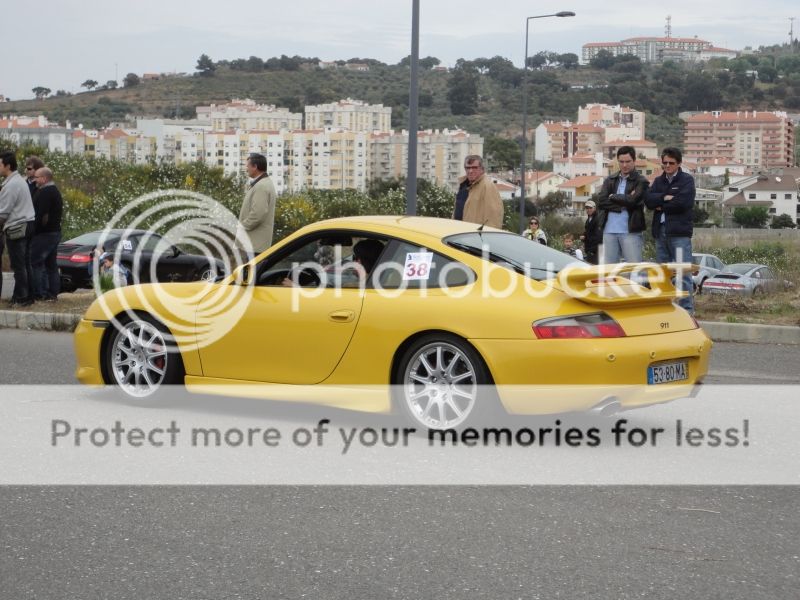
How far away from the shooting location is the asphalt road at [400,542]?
15.0 feet

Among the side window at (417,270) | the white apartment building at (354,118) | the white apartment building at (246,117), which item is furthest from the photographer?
the white apartment building at (354,118)

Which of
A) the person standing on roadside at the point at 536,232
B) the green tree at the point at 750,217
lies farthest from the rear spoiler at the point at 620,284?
the green tree at the point at 750,217

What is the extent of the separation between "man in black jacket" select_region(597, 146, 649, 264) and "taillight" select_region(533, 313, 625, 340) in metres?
6.08

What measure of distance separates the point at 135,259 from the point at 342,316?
54.5 feet

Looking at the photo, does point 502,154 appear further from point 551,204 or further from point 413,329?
point 413,329

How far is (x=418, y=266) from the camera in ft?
25.2

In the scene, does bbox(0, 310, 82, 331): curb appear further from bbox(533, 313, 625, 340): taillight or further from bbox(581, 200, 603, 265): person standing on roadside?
bbox(533, 313, 625, 340): taillight

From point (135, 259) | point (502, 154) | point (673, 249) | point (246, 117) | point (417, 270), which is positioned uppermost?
point (246, 117)

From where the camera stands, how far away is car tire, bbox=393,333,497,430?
23.6 ft

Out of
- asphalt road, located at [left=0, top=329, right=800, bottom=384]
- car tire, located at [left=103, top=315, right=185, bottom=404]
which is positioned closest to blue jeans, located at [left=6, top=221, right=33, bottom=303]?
asphalt road, located at [left=0, top=329, right=800, bottom=384]

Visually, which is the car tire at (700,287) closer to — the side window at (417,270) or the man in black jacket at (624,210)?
the man in black jacket at (624,210)

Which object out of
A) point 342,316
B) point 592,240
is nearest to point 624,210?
point 592,240

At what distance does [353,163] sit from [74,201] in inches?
6113

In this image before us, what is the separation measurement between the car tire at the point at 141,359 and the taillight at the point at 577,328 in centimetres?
268
